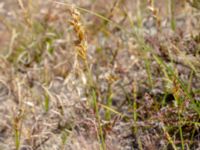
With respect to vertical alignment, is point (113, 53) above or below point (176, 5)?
below

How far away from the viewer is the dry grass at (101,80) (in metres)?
1.65

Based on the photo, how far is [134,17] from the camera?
2.43m

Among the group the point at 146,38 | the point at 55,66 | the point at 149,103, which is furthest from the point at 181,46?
the point at 55,66

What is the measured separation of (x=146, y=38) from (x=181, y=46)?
176mm

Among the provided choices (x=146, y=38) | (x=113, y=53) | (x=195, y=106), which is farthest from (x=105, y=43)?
(x=195, y=106)

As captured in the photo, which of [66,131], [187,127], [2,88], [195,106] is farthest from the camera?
[2,88]

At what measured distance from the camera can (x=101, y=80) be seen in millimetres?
2100

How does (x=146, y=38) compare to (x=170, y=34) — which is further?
(x=170, y=34)

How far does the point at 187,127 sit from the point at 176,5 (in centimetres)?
87

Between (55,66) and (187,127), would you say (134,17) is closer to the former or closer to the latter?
(55,66)

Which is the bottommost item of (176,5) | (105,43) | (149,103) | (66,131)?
(66,131)

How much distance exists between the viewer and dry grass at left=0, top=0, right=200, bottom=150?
1.65 m

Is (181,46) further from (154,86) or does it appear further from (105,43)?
(105,43)

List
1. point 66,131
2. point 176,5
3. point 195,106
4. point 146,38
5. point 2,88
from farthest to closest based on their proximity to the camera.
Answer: point 176,5, point 2,88, point 146,38, point 66,131, point 195,106
